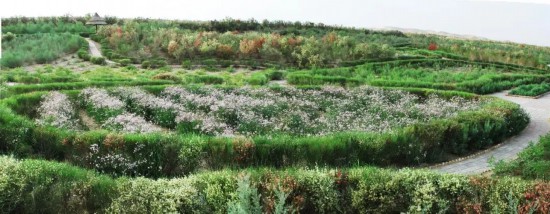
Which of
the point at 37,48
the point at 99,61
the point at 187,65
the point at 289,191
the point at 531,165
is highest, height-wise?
the point at 289,191

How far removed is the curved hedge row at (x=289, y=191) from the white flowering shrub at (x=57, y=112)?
4.61m

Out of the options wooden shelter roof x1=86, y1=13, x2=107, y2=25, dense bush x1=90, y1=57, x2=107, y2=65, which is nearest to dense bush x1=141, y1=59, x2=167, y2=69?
dense bush x1=90, y1=57, x2=107, y2=65

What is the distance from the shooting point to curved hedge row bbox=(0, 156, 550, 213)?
651 centimetres

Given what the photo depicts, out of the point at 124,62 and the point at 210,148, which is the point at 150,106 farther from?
the point at 124,62

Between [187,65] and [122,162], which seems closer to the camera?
[122,162]

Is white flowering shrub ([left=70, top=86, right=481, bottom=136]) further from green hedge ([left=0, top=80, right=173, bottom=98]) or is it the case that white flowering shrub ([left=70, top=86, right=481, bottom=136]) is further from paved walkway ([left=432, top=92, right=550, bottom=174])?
green hedge ([left=0, top=80, right=173, bottom=98])

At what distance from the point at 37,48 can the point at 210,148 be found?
2576 cm

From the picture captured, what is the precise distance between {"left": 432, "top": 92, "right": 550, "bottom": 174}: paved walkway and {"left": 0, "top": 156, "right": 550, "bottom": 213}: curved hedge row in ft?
11.9

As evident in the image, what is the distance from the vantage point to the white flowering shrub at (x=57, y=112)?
38.2ft

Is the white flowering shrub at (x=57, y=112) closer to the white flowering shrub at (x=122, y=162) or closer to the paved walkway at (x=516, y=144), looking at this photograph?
the white flowering shrub at (x=122, y=162)

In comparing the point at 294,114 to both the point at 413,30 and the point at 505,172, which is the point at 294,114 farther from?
the point at 413,30

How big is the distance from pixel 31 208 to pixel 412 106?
11.0 metres

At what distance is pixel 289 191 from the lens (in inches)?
257

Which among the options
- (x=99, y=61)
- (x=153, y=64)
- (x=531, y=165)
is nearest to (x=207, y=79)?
(x=153, y=64)
